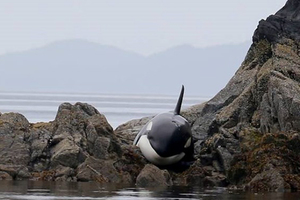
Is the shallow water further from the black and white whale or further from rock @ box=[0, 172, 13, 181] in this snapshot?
the black and white whale

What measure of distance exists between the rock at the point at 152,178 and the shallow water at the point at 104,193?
0.62 metres

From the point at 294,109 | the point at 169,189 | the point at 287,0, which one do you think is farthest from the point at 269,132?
the point at 287,0

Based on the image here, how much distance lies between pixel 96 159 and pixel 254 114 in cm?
565

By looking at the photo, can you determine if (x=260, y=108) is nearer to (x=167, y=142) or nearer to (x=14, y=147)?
Answer: (x=167, y=142)

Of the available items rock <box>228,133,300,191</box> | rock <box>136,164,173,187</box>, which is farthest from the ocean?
rock <box>228,133,300,191</box>

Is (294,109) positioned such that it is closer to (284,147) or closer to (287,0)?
(284,147)

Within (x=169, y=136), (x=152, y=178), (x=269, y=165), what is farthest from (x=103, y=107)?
(x=269, y=165)

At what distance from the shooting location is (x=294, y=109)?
30.1m

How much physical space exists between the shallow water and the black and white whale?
346 centimetres

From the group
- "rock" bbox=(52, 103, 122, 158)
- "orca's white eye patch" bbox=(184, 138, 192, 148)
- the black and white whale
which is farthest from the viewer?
"orca's white eye patch" bbox=(184, 138, 192, 148)

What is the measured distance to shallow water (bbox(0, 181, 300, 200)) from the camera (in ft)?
78.8

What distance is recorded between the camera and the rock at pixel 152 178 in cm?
2827

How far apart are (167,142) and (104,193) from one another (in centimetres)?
659

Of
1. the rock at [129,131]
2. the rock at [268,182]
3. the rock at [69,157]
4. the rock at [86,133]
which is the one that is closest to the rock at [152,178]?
the rock at [86,133]
